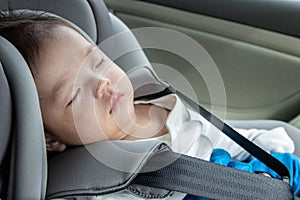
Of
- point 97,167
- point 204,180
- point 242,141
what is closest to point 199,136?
point 242,141

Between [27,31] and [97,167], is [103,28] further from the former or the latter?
[97,167]

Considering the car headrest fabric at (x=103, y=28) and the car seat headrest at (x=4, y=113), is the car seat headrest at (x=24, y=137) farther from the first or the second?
the car headrest fabric at (x=103, y=28)

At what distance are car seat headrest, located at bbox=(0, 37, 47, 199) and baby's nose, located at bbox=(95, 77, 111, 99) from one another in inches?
7.0

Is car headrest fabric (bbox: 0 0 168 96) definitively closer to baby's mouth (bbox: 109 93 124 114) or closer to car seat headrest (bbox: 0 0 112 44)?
car seat headrest (bbox: 0 0 112 44)

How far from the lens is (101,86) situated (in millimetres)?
1070

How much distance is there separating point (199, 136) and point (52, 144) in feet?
1.03

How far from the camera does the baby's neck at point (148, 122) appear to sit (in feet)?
3.86

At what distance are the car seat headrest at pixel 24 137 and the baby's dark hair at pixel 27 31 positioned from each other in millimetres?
129

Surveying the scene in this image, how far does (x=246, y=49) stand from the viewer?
5.22 ft

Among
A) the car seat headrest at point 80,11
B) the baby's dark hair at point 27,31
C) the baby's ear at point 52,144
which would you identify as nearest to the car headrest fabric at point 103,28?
the car seat headrest at point 80,11

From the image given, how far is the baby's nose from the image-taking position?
1066mm

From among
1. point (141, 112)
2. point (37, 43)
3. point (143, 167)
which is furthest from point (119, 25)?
point (143, 167)

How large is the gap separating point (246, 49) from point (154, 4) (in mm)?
301

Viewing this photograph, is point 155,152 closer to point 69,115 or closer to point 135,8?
point 69,115
